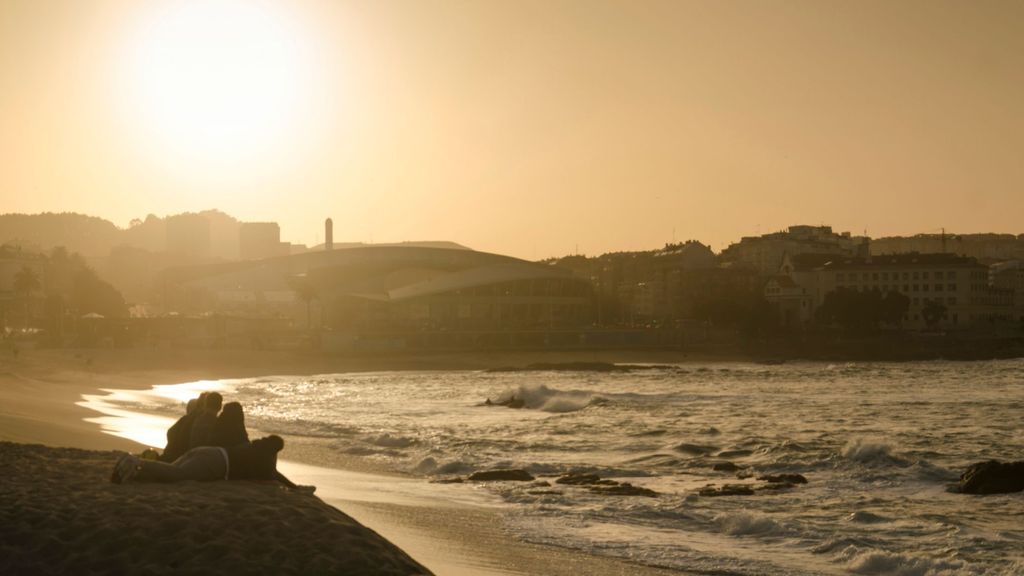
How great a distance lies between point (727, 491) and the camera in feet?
50.9

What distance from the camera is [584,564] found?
34.0 ft

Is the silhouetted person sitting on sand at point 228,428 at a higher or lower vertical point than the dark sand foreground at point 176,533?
higher

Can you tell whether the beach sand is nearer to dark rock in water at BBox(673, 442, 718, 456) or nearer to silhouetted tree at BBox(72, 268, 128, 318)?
dark rock in water at BBox(673, 442, 718, 456)

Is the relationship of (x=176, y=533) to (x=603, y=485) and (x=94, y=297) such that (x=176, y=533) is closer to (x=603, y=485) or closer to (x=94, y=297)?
(x=603, y=485)

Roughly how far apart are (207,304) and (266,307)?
681 centimetres

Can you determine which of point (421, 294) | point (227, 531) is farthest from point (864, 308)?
point (227, 531)

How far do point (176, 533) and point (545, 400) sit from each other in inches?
1117

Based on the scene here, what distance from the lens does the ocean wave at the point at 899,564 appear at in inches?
410

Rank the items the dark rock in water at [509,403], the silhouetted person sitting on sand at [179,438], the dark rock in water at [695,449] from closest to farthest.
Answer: the silhouetted person sitting on sand at [179,438] < the dark rock in water at [695,449] < the dark rock in water at [509,403]

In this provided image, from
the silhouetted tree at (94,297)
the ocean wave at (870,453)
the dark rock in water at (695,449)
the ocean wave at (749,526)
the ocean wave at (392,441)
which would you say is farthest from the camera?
the silhouetted tree at (94,297)

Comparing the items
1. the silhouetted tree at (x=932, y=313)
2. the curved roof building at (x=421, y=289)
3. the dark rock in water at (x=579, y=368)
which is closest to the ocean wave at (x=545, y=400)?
the dark rock in water at (x=579, y=368)

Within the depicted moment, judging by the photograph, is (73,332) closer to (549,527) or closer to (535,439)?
(535,439)

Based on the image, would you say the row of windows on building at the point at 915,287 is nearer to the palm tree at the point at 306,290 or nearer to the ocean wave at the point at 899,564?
the palm tree at the point at 306,290

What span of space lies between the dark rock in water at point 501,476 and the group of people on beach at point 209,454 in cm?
685
